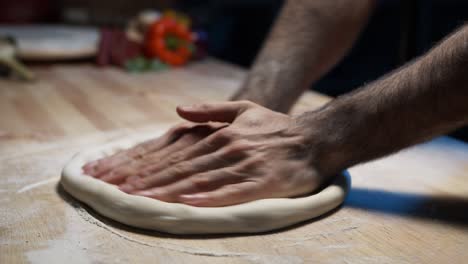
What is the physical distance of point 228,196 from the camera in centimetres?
98

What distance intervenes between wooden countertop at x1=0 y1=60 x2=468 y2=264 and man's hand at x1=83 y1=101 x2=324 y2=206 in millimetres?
83

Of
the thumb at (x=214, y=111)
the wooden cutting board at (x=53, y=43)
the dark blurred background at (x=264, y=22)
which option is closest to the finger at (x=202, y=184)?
the thumb at (x=214, y=111)

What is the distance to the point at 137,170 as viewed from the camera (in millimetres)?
1074

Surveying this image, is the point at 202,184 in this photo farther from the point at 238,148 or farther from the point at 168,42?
the point at 168,42

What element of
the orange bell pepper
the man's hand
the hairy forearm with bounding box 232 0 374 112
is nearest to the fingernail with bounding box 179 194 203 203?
the man's hand

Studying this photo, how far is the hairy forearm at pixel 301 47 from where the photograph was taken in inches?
57.1

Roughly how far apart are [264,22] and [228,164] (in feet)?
7.06

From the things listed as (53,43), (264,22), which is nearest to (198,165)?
(53,43)

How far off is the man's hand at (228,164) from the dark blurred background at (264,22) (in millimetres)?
764

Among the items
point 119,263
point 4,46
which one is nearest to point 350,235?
point 119,263

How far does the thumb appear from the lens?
42.7 inches

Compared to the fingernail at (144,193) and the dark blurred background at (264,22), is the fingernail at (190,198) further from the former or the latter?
the dark blurred background at (264,22)

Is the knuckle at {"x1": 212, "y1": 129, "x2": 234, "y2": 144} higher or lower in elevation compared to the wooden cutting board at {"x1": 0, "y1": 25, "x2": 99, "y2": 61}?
higher

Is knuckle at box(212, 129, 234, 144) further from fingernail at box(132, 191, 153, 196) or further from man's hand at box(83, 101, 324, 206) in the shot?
fingernail at box(132, 191, 153, 196)
